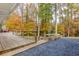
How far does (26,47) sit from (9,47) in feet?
0.40

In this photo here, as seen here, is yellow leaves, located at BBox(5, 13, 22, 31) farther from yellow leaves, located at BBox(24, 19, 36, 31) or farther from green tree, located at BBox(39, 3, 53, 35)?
green tree, located at BBox(39, 3, 53, 35)

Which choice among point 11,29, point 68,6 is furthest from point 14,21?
point 68,6

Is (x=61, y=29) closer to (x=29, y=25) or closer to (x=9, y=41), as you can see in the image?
(x=29, y=25)

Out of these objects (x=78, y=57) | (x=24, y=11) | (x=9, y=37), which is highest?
(x=24, y=11)

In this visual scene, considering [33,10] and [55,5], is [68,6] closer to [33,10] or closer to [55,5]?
[55,5]

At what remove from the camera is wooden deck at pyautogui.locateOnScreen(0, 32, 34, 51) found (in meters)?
2.17

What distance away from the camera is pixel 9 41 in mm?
2184

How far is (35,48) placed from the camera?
220 cm

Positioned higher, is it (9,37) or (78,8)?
(78,8)

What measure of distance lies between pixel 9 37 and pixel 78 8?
1.73 ft

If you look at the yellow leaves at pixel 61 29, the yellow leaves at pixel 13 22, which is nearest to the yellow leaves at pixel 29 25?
the yellow leaves at pixel 13 22

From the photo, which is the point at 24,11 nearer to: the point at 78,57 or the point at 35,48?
the point at 35,48

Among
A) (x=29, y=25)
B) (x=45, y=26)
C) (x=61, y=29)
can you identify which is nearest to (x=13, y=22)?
(x=29, y=25)

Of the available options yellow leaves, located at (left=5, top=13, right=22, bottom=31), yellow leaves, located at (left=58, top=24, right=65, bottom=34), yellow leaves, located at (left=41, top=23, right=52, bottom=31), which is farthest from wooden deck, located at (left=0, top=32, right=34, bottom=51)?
yellow leaves, located at (left=58, top=24, right=65, bottom=34)
